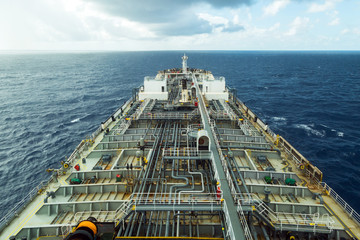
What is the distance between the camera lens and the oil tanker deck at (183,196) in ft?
45.2

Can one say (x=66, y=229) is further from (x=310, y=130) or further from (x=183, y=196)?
(x=310, y=130)

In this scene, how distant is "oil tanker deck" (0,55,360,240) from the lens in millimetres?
13789

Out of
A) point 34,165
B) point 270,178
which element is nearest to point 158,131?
point 270,178

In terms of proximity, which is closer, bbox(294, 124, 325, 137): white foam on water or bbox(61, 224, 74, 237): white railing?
bbox(61, 224, 74, 237): white railing

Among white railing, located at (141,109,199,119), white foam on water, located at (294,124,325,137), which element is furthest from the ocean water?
white railing, located at (141,109,199,119)

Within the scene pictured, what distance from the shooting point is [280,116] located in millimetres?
59625

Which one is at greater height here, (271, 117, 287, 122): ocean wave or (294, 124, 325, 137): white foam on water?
(271, 117, 287, 122): ocean wave

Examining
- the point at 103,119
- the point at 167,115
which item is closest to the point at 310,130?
the point at 167,115

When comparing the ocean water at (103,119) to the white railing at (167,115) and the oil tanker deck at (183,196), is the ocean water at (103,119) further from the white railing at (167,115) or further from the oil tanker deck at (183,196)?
the white railing at (167,115)

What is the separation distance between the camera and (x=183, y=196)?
57.4 feet

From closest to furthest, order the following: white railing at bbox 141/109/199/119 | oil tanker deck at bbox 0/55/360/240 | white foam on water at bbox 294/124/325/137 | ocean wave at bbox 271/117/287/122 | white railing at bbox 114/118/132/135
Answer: oil tanker deck at bbox 0/55/360/240
white railing at bbox 114/118/132/135
white railing at bbox 141/109/199/119
white foam on water at bbox 294/124/325/137
ocean wave at bbox 271/117/287/122

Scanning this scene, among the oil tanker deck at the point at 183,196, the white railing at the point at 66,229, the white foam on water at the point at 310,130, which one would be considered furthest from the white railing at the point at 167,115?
the white foam on water at the point at 310,130

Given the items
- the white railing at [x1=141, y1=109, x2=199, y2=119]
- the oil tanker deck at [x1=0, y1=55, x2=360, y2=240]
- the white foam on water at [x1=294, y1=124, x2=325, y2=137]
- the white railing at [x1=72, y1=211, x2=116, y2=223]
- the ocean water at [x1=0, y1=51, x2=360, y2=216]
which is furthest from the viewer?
the white foam on water at [x1=294, y1=124, x2=325, y2=137]

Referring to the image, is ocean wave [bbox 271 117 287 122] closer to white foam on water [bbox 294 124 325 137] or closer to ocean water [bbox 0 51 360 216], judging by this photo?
ocean water [bbox 0 51 360 216]
